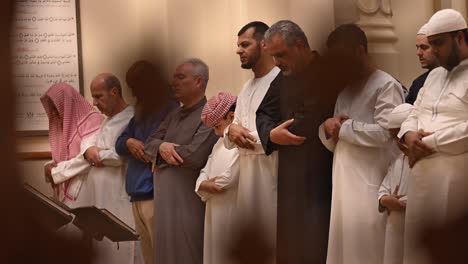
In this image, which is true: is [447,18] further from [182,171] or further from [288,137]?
[182,171]

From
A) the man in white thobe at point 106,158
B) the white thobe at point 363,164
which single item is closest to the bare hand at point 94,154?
the man in white thobe at point 106,158

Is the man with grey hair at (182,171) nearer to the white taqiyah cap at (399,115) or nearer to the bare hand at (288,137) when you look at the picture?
the bare hand at (288,137)

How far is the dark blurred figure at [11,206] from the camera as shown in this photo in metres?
0.14

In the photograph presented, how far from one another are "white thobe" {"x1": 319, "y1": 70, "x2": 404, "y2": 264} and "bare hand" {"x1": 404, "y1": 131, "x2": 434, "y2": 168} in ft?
0.21

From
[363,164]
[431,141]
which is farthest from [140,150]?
[363,164]

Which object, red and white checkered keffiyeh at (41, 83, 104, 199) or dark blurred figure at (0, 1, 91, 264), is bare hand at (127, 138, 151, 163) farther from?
dark blurred figure at (0, 1, 91, 264)

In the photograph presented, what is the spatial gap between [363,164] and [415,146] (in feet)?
0.50

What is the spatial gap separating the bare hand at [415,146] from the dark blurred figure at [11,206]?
182cm

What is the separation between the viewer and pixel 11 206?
15 centimetres

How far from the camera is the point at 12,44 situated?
→ 0.48ft

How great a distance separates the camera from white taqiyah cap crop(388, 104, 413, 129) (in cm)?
207

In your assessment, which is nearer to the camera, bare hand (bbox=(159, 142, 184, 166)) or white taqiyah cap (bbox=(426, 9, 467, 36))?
white taqiyah cap (bbox=(426, 9, 467, 36))

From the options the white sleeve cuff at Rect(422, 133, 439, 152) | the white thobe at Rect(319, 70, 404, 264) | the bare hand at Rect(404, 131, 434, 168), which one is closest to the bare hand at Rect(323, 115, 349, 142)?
the white thobe at Rect(319, 70, 404, 264)

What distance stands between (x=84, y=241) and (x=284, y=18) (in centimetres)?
6
